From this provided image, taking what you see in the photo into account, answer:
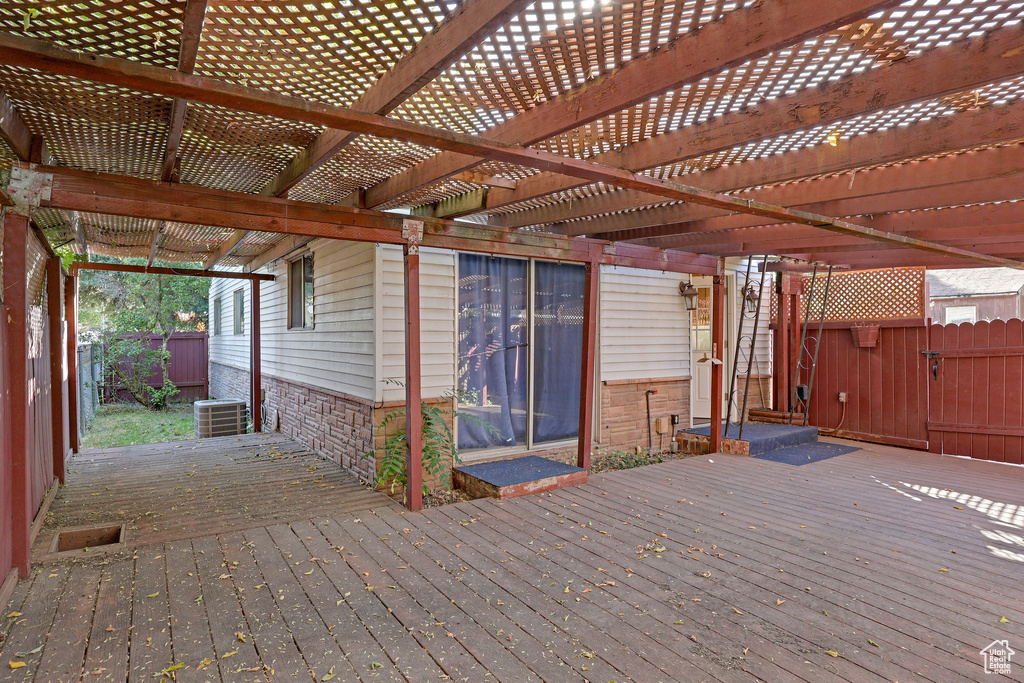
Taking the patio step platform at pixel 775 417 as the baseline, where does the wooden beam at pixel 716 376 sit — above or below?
above

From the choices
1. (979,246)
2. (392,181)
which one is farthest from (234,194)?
(979,246)

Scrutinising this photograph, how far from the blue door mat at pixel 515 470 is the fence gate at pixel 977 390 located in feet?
15.7

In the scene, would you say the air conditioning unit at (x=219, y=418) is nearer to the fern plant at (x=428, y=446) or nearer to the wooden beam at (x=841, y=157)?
the fern plant at (x=428, y=446)

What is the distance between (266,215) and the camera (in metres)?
3.78

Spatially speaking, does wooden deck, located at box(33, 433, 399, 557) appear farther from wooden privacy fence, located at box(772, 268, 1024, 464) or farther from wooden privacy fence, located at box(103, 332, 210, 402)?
wooden privacy fence, located at box(103, 332, 210, 402)

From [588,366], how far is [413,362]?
6.27ft

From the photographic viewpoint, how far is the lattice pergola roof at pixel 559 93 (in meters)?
1.77

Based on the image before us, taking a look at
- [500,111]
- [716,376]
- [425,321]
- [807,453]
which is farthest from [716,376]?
[500,111]

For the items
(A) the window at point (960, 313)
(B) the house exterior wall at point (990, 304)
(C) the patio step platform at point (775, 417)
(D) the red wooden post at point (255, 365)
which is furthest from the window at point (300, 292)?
(A) the window at point (960, 313)

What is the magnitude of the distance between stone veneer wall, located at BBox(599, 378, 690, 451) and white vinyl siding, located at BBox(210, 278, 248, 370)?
621cm

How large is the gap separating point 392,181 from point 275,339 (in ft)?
17.1

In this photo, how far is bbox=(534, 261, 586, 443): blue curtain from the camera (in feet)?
20.0

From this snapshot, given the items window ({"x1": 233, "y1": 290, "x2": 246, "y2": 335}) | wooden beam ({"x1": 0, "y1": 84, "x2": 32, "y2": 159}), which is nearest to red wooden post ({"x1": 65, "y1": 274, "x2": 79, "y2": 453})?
window ({"x1": 233, "y1": 290, "x2": 246, "y2": 335})

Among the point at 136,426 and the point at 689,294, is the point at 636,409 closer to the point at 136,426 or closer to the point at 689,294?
the point at 689,294
